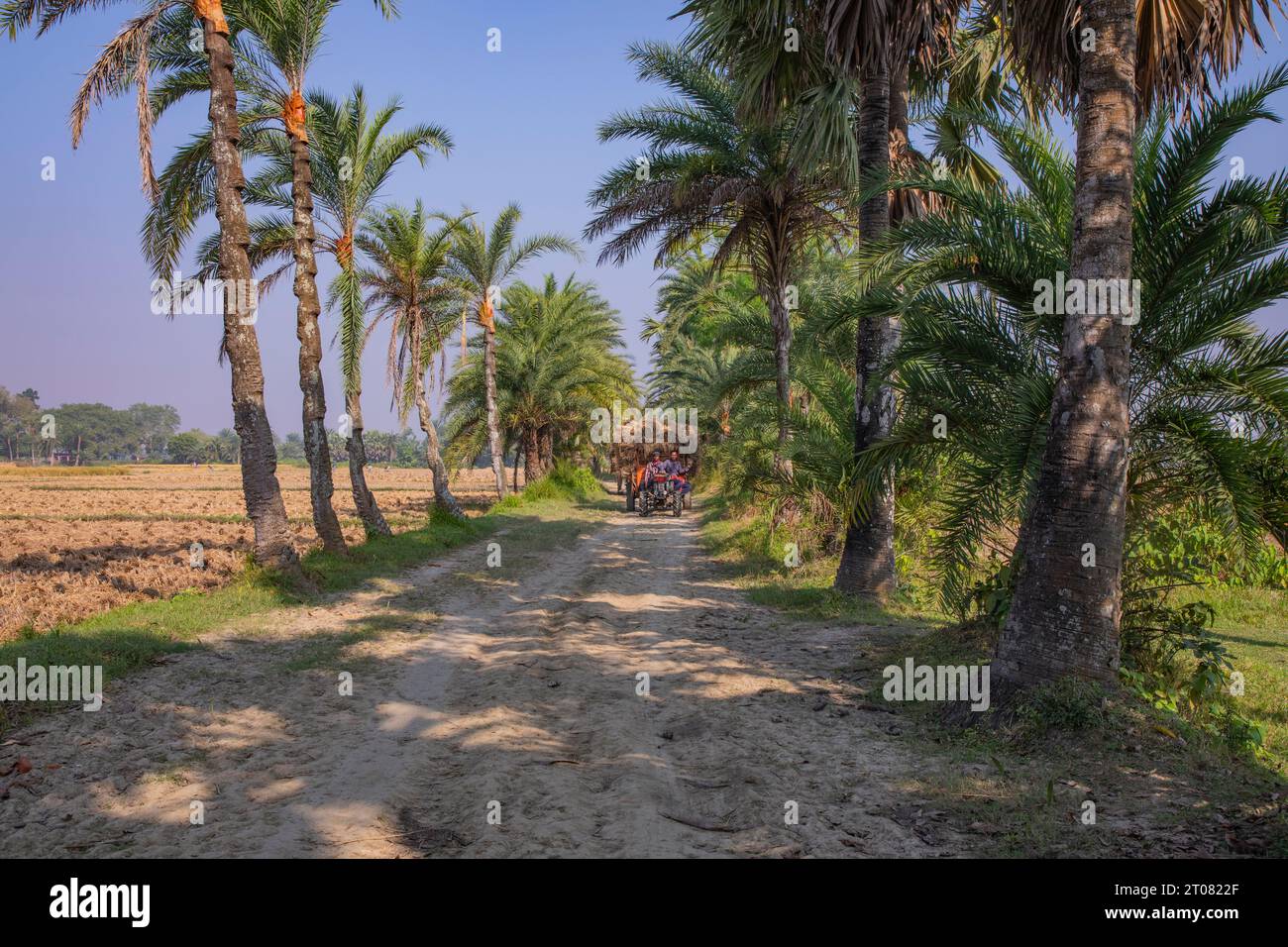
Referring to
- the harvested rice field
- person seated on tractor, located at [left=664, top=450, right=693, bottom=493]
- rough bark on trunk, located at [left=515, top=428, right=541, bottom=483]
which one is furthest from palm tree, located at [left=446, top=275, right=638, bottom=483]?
person seated on tractor, located at [left=664, top=450, right=693, bottom=493]

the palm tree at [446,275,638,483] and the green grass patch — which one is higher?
the palm tree at [446,275,638,483]

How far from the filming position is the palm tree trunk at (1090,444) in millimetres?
4910

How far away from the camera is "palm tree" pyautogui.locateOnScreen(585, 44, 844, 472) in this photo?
1445cm

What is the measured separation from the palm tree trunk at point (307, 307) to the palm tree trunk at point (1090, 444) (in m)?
10.9

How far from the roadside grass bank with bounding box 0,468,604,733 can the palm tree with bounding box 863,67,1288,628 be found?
6.63 meters

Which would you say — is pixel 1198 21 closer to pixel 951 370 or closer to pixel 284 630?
pixel 951 370

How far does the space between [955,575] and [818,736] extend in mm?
2177

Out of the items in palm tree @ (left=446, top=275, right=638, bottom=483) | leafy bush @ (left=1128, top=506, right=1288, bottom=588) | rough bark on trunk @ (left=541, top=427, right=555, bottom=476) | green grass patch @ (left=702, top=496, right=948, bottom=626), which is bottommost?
green grass patch @ (left=702, top=496, right=948, bottom=626)

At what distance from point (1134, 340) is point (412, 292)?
1764 cm

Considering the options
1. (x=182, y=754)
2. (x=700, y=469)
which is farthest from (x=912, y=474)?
(x=700, y=469)

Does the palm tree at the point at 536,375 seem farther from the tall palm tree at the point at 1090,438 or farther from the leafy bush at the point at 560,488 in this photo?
the tall palm tree at the point at 1090,438

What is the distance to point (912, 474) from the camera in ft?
33.1

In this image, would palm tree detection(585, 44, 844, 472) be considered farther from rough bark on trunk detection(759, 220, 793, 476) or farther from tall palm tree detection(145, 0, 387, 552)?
tall palm tree detection(145, 0, 387, 552)

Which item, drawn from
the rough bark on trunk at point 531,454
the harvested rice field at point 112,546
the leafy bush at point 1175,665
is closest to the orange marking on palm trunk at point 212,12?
the harvested rice field at point 112,546
